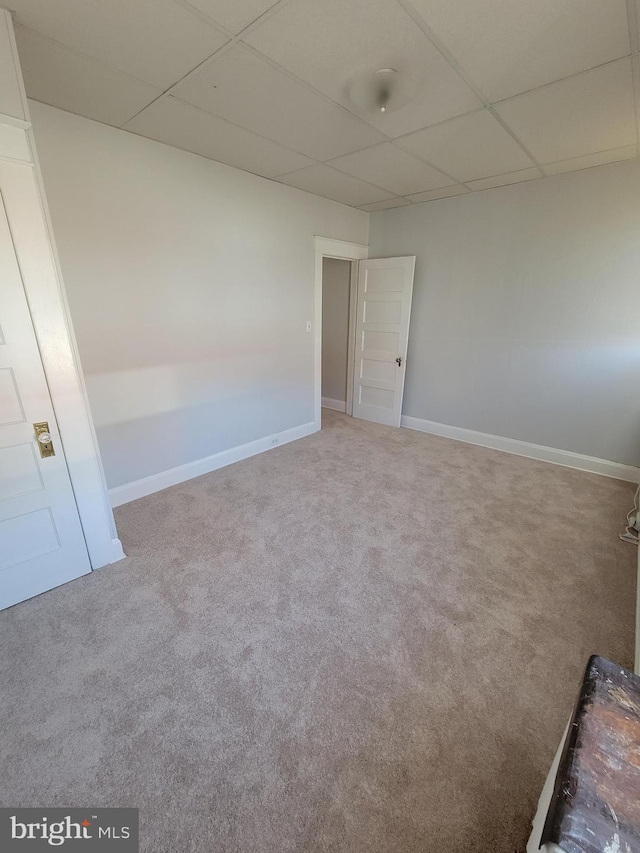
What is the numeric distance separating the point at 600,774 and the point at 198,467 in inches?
121

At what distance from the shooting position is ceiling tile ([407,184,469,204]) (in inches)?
134

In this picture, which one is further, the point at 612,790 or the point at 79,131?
the point at 79,131

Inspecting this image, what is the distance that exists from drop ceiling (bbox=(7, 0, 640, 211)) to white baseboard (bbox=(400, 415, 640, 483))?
2508 mm

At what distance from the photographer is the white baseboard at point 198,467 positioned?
2.82m

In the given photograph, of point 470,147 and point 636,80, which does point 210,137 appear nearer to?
point 470,147

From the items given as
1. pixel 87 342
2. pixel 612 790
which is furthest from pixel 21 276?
pixel 612 790

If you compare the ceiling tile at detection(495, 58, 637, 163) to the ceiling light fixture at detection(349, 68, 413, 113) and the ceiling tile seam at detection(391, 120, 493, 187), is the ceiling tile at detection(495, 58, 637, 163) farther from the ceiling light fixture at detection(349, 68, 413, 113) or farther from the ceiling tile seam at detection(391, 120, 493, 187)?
the ceiling light fixture at detection(349, 68, 413, 113)

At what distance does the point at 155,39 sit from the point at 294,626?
277 cm

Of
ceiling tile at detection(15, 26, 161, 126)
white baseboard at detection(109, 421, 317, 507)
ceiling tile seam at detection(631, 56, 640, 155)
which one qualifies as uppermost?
ceiling tile at detection(15, 26, 161, 126)

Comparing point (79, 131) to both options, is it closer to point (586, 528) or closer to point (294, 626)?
point (294, 626)

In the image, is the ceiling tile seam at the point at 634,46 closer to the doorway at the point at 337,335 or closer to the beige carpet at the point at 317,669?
the beige carpet at the point at 317,669

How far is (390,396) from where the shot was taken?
4.57 m

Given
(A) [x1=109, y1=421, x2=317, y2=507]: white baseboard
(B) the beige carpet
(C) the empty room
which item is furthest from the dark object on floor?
(A) [x1=109, y1=421, x2=317, y2=507]: white baseboard

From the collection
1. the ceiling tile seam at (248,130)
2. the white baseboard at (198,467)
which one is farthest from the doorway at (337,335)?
the ceiling tile seam at (248,130)
